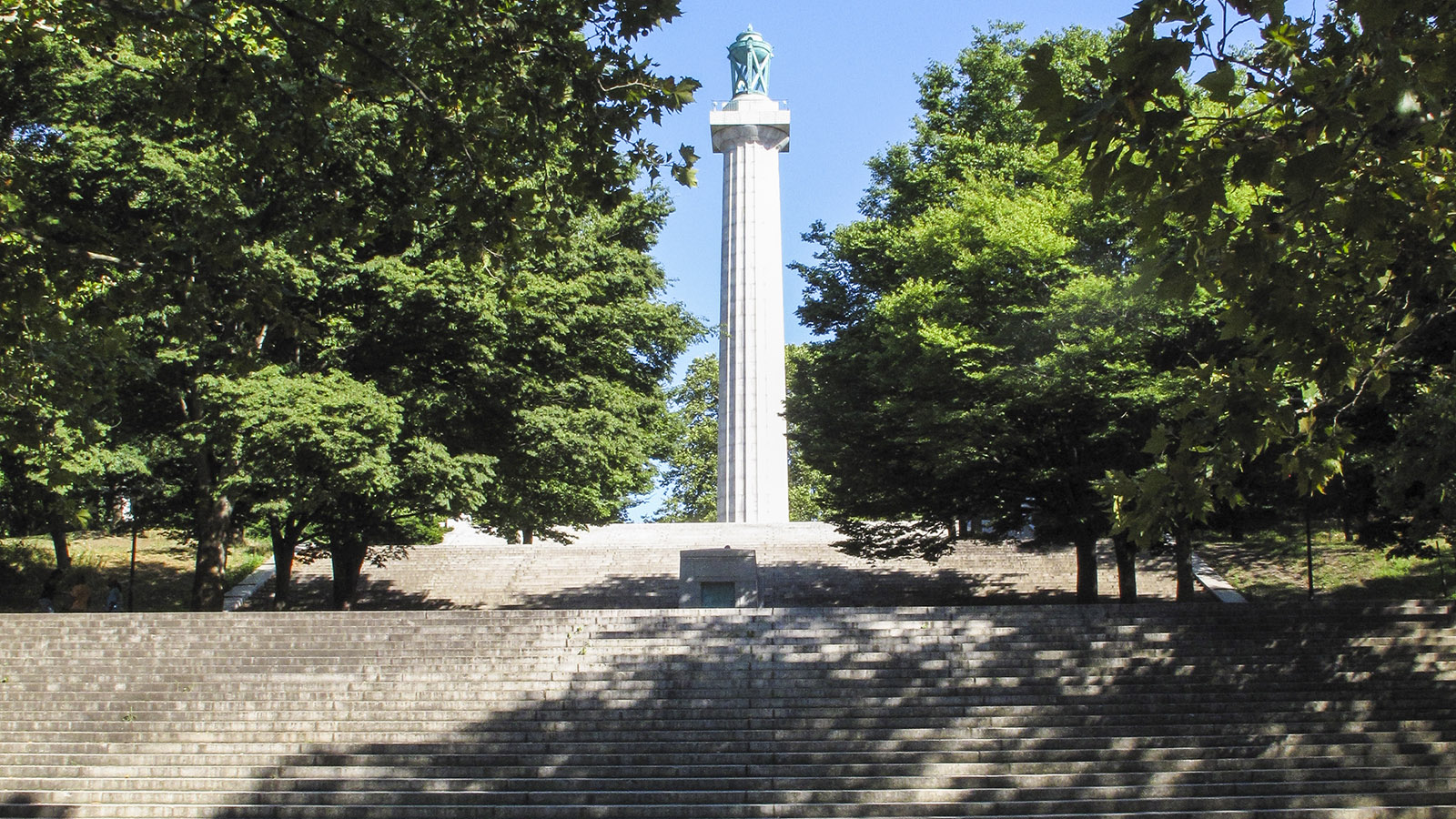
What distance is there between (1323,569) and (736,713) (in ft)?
58.8

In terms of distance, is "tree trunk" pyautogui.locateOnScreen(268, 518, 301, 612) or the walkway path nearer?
"tree trunk" pyautogui.locateOnScreen(268, 518, 301, 612)

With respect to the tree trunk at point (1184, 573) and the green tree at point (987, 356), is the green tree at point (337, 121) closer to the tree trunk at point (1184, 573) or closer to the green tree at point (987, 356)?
the green tree at point (987, 356)

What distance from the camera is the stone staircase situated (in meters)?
12.6

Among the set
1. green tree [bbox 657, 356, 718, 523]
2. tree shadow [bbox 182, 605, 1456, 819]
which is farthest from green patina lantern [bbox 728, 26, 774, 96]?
tree shadow [bbox 182, 605, 1456, 819]

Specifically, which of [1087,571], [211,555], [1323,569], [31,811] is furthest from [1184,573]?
[31,811]

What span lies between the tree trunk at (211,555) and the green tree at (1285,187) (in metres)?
18.9

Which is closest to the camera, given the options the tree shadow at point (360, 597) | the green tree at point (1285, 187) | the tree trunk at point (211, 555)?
the green tree at point (1285, 187)

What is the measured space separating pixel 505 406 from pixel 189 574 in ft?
42.0

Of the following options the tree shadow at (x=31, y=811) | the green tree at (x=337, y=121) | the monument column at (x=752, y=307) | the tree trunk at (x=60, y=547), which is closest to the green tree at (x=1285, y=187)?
the green tree at (x=337, y=121)

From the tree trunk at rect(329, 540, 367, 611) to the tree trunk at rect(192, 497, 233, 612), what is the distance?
234 centimetres

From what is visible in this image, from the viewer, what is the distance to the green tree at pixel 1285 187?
546 centimetres

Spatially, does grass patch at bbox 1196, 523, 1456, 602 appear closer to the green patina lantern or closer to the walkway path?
the walkway path

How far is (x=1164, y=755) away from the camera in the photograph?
43.5 ft

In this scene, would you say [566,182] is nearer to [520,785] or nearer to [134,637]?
[520,785]
